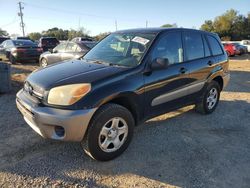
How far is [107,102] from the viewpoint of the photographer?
3.54 meters

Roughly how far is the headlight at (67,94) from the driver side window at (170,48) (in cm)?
135

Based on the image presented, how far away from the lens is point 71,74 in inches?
146

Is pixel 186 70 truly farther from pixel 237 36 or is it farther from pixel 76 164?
pixel 237 36

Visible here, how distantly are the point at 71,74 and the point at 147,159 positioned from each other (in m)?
1.61

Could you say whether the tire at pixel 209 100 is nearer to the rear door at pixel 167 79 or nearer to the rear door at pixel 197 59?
the rear door at pixel 197 59

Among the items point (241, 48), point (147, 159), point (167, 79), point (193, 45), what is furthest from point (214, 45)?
point (241, 48)

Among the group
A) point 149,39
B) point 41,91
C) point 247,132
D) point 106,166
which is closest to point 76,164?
point 106,166

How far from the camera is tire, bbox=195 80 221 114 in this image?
5.58 meters

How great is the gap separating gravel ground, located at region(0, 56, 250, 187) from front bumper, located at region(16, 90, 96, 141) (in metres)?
0.50

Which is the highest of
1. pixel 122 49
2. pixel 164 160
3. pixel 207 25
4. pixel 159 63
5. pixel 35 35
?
pixel 207 25

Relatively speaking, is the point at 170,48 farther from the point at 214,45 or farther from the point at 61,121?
the point at 61,121

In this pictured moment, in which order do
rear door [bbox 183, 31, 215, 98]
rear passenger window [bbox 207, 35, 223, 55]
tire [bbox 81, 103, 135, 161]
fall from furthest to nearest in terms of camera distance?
rear passenger window [bbox 207, 35, 223, 55] → rear door [bbox 183, 31, 215, 98] → tire [bbox 81, 103, 135, 161]

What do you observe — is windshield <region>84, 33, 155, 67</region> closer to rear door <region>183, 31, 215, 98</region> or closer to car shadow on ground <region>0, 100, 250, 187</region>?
rear door <region>183, 31, 215, 98</region>

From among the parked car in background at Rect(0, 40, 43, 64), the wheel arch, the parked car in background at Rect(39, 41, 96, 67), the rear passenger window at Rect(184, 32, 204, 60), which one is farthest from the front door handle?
the parked car in background at Rect(0, 40, 43, 64)
